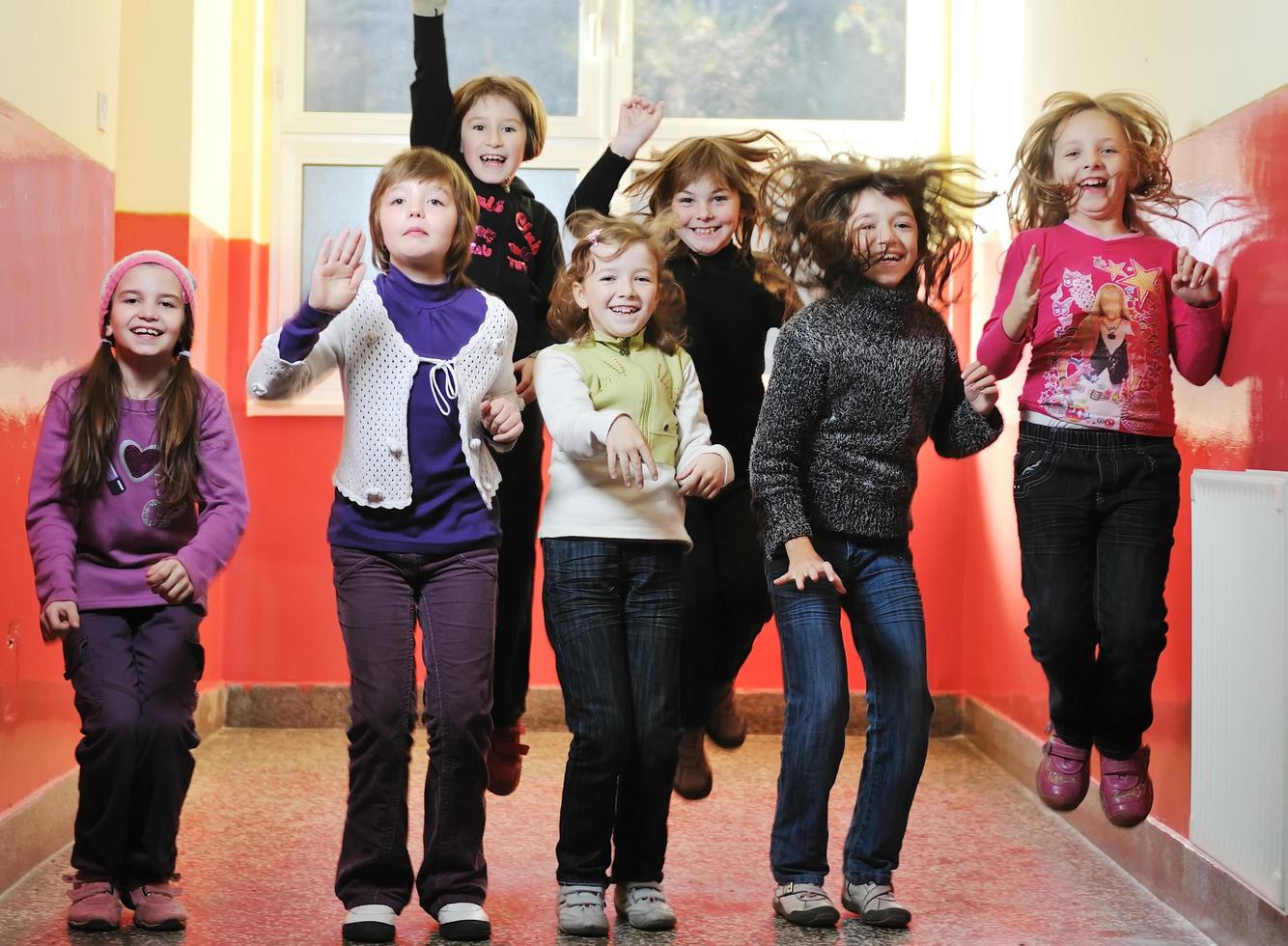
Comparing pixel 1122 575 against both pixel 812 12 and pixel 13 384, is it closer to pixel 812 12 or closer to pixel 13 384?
pixel 13 384

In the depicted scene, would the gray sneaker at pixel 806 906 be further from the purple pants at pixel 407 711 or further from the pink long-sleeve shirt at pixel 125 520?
the pink long-sleeve shirt at pixel 125 520

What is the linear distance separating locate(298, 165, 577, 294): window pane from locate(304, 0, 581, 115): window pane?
179 millimetres

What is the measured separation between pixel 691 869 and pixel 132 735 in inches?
42.6

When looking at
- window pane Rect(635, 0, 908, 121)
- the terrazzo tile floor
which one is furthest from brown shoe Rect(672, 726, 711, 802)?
window pane Rect(635, 0, 908, 121)

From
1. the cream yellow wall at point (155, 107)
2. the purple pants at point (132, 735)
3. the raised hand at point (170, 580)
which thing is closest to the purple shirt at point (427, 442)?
the raised hand at point (170, 580)

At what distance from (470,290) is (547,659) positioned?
202 cm

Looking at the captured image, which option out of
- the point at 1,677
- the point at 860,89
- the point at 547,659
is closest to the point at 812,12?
the point at 860,89

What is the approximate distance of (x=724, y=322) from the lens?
2.70m

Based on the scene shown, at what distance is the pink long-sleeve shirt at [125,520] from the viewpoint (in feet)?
7.57

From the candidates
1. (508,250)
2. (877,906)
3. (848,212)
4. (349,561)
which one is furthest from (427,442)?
(877,906)

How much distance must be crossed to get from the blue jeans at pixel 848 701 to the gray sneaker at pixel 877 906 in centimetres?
2

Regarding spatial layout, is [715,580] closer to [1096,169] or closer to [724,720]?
[724,720]

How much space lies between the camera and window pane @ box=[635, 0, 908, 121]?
425 cm

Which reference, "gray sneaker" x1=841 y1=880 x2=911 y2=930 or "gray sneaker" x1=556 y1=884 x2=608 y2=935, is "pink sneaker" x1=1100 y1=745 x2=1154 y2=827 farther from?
"gray sneaker" x1=556 y1=884 x2=608 y2=935
